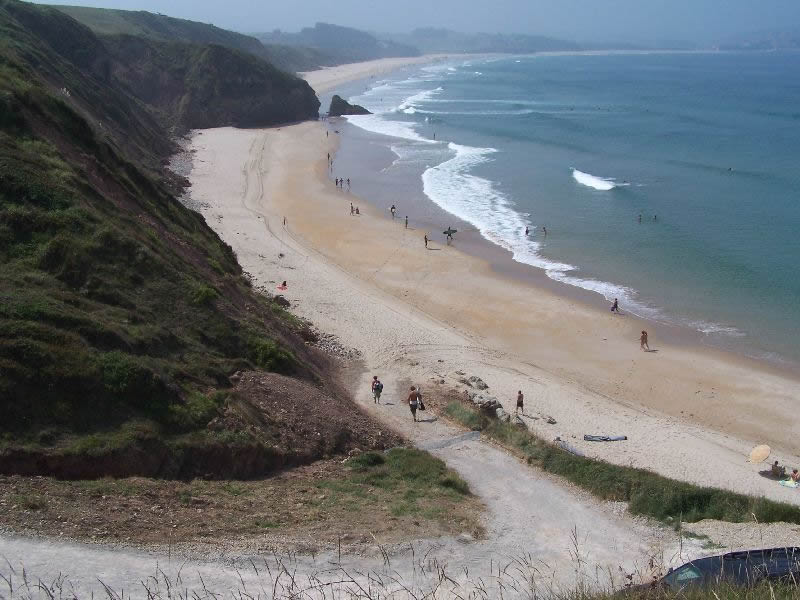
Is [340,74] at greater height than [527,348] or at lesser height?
greater

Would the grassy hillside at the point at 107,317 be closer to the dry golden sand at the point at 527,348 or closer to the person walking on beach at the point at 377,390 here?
the person walking on beach at the point at 377,390

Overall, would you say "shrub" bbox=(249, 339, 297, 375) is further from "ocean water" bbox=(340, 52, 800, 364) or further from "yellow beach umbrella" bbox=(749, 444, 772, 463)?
"ocean water" bbox=(340, 52, 800, 364)

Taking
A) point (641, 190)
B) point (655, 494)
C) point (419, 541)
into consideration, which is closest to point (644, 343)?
point (655, 494)

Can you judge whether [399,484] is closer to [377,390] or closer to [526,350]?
[377,390]

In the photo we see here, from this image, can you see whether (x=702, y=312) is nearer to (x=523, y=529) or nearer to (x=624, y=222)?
(x=624, y=222)

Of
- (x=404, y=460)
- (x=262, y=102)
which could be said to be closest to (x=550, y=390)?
(x=404, y=460)

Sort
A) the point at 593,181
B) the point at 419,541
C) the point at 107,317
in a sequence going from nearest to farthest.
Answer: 1. the point at 419,541
2. the point at 107,317
3. the point at 593,181
